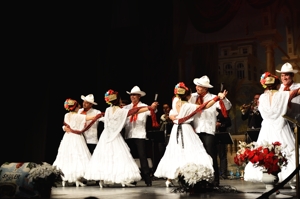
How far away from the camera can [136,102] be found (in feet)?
32.5

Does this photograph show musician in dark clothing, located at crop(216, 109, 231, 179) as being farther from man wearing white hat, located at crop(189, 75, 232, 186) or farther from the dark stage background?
man wearing white hat, located at crop(189, 75, 232, 186)

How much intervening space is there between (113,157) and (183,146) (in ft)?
4.65

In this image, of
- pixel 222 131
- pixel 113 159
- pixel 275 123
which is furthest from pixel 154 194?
pixel 222 131

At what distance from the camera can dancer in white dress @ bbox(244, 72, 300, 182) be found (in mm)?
7426

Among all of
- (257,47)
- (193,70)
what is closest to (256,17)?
(257,47)

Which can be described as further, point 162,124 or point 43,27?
point 162,124

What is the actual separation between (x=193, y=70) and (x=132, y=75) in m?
1.98

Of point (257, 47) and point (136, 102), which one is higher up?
point (257, 47)

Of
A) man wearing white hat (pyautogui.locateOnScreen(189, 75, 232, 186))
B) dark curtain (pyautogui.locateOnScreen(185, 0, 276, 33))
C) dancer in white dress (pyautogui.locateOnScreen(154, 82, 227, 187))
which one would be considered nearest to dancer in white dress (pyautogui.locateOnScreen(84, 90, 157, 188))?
dancer in white dress (pyautogui.locateOnScreen(154, 82, 227, 187))

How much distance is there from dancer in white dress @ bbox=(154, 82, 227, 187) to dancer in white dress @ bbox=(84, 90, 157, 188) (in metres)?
0.61

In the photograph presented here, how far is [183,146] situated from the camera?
8.18 m

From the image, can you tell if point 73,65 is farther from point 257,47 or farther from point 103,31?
point 257,47

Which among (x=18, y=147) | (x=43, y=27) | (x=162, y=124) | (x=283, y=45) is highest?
(x=283, y=45)

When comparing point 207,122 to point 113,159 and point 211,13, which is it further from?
point 211,13
